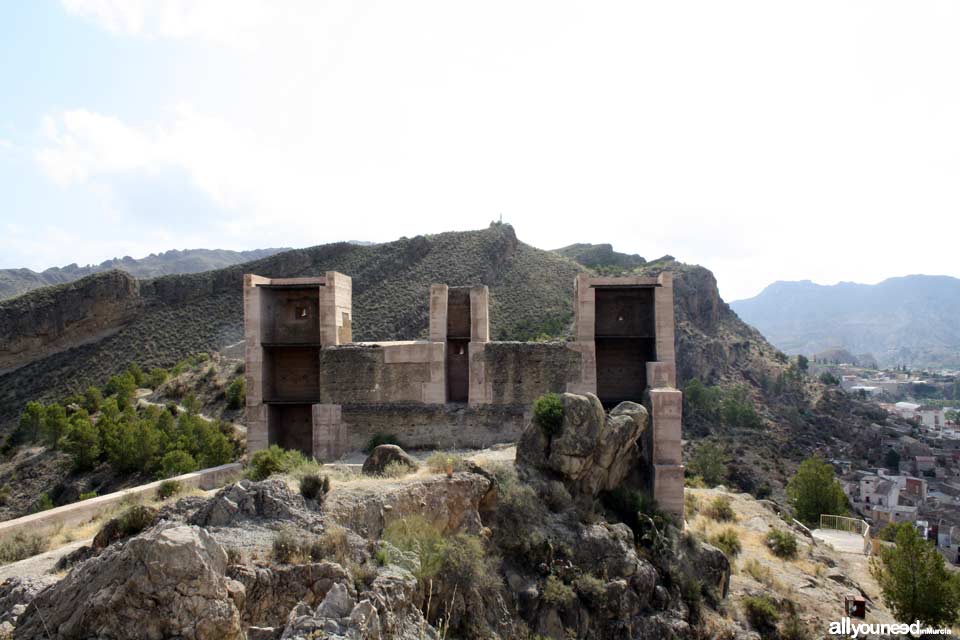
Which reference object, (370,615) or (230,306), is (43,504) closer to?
(370,615)

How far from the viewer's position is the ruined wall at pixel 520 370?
46.5 feet

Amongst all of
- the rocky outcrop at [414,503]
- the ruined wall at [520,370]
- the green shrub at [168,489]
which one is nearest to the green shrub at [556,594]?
the rocky outcrop at [414,503]

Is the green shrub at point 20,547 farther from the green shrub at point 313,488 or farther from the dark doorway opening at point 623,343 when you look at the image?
the dark doorway opening at point 623,343

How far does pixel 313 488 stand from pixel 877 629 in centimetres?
1150

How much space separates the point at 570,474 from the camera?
11156mm

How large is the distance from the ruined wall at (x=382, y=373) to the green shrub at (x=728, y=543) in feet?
22.7

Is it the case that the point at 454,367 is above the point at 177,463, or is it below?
above

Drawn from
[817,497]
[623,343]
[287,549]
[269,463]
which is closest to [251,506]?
[287,549]

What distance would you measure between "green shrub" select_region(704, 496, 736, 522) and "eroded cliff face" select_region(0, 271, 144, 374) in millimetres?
52029

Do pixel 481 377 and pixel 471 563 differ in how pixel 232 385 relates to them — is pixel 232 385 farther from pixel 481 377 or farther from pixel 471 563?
pixel 471 563

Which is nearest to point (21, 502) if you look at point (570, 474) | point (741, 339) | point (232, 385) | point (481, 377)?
point (232, 385)

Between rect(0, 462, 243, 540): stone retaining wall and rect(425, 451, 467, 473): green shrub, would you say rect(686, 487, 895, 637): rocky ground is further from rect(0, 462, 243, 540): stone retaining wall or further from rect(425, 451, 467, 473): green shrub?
rect(0, 462, 243, 540): stone retaining wall

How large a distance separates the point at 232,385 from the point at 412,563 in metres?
27.8

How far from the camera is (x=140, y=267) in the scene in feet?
452
